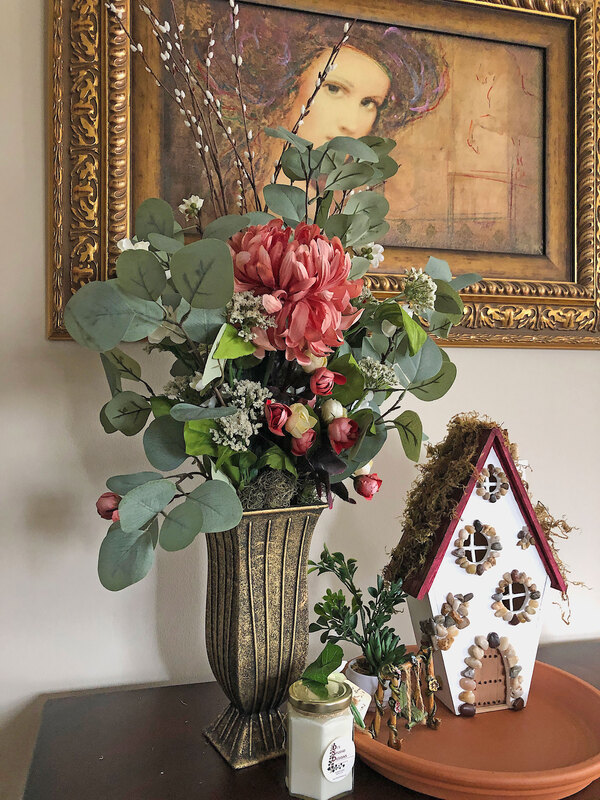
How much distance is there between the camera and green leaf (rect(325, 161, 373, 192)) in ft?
2.47

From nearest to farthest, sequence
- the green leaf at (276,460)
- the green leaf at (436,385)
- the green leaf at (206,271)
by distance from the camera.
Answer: the green leaf at (206,271) → the green leaf at (276,460) → the green leaf at (436,385)

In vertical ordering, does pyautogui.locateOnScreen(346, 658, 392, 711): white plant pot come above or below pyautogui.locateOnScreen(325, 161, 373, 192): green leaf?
below

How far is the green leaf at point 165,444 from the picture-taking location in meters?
0.72

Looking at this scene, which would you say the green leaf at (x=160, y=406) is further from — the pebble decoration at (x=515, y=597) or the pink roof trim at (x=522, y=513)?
the pebble decoration at (x=515, y=597)

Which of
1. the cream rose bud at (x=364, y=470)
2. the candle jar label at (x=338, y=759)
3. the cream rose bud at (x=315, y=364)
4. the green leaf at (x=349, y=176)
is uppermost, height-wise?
the green leaf at (x=349, y=176)

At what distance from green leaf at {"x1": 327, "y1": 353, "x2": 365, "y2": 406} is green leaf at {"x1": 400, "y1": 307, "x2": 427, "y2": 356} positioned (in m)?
0.06

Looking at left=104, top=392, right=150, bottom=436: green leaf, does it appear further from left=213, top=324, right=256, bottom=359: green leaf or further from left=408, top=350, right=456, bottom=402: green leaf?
left=408, top=350, right=456, bottom=402: green leaf

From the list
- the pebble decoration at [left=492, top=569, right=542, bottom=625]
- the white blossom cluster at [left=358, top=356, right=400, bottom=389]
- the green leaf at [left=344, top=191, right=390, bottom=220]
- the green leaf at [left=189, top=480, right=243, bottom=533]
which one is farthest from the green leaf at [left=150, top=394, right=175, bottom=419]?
the pebble decoration at [left=492, top=569, right=542, bottom=625]

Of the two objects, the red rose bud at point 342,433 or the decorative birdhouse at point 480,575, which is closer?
the red rose bud at point 342,433

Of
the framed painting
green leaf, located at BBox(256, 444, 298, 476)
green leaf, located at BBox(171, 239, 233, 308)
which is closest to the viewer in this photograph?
green leaf, located at BBox(171, 239, 233, 308)

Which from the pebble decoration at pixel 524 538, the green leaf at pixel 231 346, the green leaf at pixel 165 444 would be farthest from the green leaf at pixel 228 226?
the pebble decoration at pixel 524 538

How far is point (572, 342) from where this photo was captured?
1145mm

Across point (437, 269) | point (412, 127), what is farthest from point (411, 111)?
point (437, 269)

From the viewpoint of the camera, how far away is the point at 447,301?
0.79m
